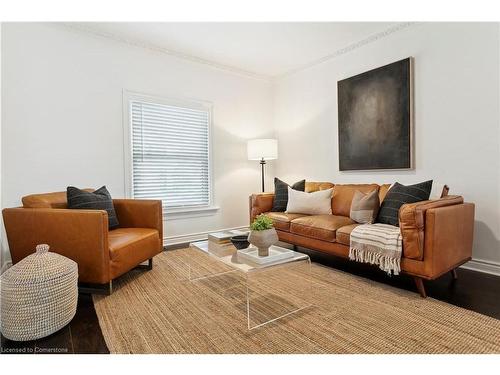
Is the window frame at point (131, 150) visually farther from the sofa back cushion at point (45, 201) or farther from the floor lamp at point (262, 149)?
the sofa back cushion at point (45, 201)

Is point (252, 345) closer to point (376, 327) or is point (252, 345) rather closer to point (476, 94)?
point (376, 327)

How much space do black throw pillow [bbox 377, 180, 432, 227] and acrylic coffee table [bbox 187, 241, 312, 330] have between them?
874 mm

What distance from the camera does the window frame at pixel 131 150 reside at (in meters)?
3.59

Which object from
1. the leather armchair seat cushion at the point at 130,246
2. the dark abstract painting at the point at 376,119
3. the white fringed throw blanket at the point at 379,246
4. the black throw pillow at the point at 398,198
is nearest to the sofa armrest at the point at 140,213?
the leather armchair seat cushion at the point at 130,246

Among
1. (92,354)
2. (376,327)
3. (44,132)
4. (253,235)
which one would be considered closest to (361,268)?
(376,327)

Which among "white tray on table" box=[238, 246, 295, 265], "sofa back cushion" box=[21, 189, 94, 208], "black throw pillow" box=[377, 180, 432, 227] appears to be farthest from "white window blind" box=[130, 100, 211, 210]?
"black throw pillow" box=[377, 180, 432, 227]

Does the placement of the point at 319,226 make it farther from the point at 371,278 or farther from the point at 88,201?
the point at 88,201

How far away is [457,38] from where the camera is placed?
2807 mm

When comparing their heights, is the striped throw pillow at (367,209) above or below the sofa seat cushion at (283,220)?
above

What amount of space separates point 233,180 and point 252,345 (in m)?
3.18

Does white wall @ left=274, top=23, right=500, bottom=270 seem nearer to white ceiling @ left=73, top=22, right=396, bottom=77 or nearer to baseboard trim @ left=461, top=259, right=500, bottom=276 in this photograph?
baseboard trim @ left=461, top=259, right=500, bottom=276

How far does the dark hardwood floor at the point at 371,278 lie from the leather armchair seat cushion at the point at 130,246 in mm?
327

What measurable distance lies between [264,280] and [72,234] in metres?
1.58

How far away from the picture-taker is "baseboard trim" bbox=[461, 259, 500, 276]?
263 cm
